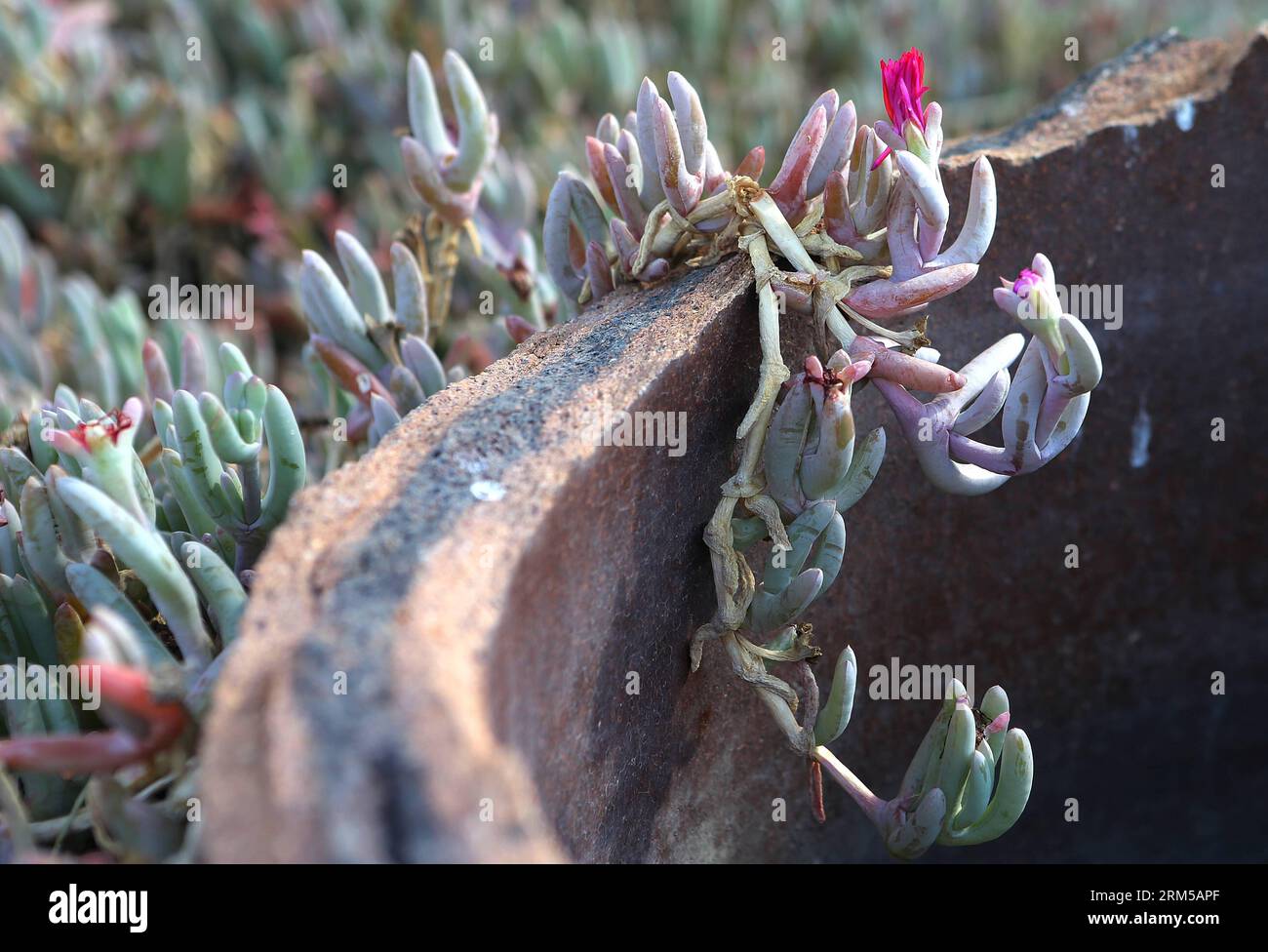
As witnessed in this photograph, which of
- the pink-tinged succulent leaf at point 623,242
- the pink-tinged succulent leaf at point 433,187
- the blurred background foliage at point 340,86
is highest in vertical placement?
the blurred background foliage at point 340,86

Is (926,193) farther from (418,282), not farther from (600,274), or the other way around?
(418,282)

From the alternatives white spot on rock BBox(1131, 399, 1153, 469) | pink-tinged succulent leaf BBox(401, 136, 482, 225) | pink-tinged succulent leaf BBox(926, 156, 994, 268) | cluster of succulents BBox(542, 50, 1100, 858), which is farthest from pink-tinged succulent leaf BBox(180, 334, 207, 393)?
white spot on rock BBox(1131, 399, 1153, 469)

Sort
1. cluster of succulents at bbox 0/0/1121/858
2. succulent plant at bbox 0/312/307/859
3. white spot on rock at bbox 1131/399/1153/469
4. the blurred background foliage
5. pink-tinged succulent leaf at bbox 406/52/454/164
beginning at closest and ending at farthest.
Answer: succulent plant at bbox 0/312/307/859
cluster of succulents at bbox 0/0/1121/858
pink-tinged succulent leaf at bbox 406/52/454/164
white spot on rock at bbox 1131/399/1153/469
the blurred background foliage

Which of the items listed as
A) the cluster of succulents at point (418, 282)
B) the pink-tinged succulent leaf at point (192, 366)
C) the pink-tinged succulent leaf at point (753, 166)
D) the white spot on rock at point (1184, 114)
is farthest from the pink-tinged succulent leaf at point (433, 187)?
the white spot on rock at point (1184, 114)

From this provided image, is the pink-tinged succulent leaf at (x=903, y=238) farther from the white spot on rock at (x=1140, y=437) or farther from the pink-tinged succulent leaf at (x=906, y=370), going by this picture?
the white spot on rock at (x=1140, y=437)

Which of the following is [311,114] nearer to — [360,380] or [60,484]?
[360,380]

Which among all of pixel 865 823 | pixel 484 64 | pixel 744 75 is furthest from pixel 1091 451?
pixel 484 64

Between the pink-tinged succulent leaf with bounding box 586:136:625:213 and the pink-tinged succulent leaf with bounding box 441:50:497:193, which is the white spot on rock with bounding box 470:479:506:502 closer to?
the pink-tinged succulent leaf with bounding box 586:136:625:213
